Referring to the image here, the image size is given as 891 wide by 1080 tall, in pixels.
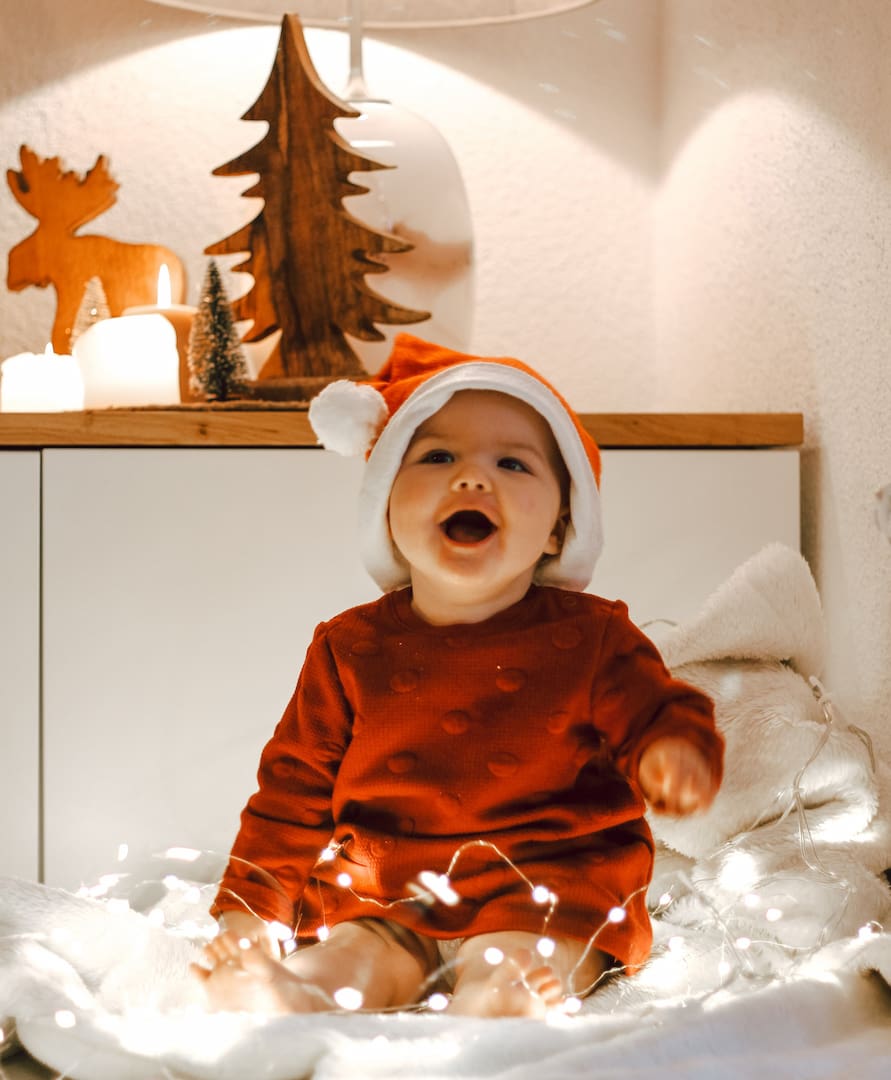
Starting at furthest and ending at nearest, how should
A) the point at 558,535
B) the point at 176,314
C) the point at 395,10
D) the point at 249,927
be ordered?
the point at 395,10 → the point at 176,314 → the point at 558,535 → the point at 249,927

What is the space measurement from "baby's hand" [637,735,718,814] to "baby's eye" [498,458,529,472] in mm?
208

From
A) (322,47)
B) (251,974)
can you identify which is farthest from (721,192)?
(251,974)

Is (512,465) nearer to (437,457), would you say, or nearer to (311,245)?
(437,457)

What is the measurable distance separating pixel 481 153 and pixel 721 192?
365 mm

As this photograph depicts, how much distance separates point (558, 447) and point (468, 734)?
0.69 ft

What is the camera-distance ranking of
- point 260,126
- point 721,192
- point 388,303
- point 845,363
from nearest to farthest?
1. point 845,363
2. point 388,303
3. point 721,192
4. point 260,126

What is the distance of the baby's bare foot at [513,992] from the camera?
2.12 ft

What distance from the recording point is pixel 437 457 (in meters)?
0.82

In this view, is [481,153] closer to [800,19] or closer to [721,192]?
[721,192]

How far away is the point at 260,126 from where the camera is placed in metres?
1.55

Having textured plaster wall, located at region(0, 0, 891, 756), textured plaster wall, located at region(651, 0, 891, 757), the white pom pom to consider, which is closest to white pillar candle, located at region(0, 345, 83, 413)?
textured plaster wall, located at region(0, 0, 891, 756)

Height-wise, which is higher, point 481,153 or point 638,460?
point 481,153

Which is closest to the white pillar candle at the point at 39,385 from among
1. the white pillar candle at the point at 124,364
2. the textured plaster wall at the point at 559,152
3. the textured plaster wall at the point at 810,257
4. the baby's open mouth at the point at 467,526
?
the white pillar candle at the point at 124,364

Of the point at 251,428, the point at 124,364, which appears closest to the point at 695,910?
the point at 251,428
